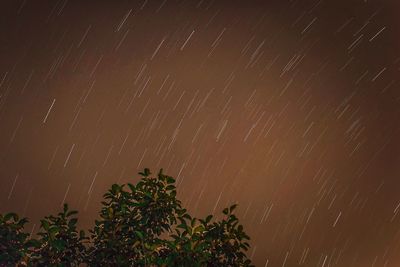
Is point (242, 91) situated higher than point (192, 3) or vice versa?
point (192, 3)

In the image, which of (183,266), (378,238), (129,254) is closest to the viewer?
(183,266)

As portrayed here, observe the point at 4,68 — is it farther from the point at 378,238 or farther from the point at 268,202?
the point at 378,238

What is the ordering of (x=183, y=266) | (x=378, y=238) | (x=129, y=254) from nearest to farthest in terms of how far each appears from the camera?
1. (x=183, y=266)
2. (x=129, y=254)
3. (x=378, y=238)

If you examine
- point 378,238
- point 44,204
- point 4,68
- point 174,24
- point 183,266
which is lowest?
point 183,266

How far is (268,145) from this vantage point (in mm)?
9352

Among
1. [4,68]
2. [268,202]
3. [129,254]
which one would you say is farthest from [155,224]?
[4,68]

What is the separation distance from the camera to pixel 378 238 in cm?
898

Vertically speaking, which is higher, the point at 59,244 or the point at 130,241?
the point at 130,241

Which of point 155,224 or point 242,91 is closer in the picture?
point 155,224

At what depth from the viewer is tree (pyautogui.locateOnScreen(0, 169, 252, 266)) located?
177 inches

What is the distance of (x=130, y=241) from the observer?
466 centimetres

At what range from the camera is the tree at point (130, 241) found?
449cm

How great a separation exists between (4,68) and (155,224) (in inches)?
205

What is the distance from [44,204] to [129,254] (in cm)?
467
